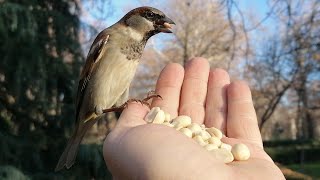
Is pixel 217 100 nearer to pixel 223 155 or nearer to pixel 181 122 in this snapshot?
pixel 181 122

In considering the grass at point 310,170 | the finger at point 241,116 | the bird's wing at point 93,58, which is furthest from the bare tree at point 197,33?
the finger at point 241,116

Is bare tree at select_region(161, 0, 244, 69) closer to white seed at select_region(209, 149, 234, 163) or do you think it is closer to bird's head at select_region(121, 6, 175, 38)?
bird's head at select_region(121, 6, 175, 38)

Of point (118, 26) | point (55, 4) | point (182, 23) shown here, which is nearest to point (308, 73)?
point (182, 23)

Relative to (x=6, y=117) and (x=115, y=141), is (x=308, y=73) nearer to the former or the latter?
(x=6, y=117)

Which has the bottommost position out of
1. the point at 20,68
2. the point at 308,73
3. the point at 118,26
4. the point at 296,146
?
the point at 296,146

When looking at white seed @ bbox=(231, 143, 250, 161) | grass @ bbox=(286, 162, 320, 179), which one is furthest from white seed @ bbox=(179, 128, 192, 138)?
grass @ bbox=(286, 162, 320, 179)
